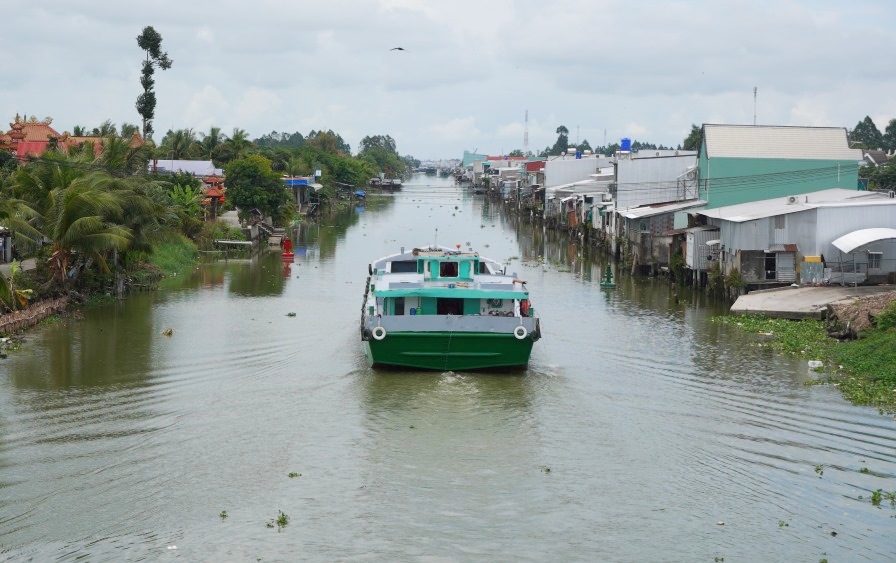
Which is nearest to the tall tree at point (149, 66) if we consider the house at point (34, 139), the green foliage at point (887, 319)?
the house at point (34, 139)

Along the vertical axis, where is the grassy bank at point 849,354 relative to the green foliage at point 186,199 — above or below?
below

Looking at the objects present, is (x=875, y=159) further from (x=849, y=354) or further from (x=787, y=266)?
(x=849, y=354)

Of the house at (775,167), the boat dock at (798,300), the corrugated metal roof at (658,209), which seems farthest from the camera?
the corrugated metal roof at (658,209)

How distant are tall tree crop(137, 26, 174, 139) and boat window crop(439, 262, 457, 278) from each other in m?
44.6

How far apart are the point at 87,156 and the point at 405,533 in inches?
1382

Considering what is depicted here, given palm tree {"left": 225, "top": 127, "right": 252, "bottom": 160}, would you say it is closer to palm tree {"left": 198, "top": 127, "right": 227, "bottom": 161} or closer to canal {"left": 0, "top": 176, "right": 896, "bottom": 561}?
palm tree {"left": 198, "top": 127, "right": 227, "bottom": 161}

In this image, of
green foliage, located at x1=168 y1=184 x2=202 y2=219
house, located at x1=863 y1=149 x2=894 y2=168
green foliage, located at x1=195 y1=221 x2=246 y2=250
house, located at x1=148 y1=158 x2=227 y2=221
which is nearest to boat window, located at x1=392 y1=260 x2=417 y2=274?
green foliage, located at x1=168 y1=184 x2=202 y2=219

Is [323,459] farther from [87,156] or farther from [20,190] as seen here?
[87,156]

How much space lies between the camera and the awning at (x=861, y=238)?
123 feet

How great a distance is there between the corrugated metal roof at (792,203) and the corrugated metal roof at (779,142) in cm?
264

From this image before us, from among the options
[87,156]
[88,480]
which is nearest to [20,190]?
[87,156]

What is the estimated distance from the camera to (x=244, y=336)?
108 feet

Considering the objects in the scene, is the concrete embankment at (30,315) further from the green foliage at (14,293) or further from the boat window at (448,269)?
the boat window at (448,269)

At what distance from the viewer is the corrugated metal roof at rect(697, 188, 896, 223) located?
135 feet
